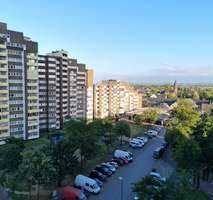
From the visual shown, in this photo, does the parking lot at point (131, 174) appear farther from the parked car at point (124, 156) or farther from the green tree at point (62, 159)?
the green tree at point (62, 159)

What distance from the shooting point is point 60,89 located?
204 feet

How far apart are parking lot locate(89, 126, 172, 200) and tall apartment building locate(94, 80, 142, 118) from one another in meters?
38.0

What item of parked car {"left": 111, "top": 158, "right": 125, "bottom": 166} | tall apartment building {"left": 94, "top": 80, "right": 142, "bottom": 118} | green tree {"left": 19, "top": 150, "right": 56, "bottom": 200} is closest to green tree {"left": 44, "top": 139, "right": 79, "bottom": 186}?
green tree {"left": 19, "top": 150, "right": 56, "bottom": 200}

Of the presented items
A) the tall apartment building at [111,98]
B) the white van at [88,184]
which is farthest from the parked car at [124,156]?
the tall apartment building at [111,98]

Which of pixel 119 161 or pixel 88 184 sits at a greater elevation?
pixel 88 184

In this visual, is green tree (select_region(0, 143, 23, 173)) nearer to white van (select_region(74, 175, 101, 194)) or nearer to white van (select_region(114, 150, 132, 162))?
white van (select_region(74, 175, 101, 194))

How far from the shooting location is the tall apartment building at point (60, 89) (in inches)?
2233

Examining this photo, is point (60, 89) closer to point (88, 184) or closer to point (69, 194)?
point (88, 184)

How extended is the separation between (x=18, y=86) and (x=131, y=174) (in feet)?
82.9

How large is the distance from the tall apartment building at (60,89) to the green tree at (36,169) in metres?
33.7

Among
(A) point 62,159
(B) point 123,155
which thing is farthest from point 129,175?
(A) point 62,159

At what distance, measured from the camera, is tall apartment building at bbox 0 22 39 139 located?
44406 millimetres

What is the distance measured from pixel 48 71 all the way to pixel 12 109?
13.1 meters

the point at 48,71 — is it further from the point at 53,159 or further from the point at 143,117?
the point at 53,159
